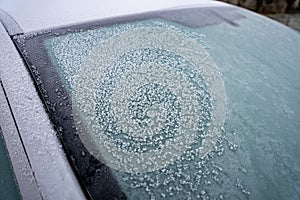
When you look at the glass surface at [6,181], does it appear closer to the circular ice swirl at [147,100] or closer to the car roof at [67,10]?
the circular ice swirl at [147,100]

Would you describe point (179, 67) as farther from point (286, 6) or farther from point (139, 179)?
point (286, 6)

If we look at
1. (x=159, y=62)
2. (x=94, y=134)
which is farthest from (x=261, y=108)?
(x=94, y=134)

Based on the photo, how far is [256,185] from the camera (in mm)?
1173

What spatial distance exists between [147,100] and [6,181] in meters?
0.57

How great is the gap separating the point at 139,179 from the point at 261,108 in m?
0.63

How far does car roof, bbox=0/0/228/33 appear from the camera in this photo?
1.61 meters

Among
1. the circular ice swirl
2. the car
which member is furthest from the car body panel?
the circular ice swirl

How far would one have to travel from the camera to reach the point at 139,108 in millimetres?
1280

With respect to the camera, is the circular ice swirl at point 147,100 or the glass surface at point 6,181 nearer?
the glass surface at point 6,181

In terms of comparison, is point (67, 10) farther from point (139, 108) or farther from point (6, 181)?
point (6, 181)

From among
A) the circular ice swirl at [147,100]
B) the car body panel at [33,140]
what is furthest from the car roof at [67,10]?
the car body panel at [33,140]

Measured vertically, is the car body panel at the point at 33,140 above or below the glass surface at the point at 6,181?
above

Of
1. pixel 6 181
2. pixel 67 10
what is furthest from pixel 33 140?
pixel 67 10

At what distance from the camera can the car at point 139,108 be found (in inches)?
43.6
